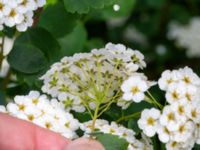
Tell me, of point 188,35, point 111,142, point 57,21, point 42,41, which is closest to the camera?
point 111,142

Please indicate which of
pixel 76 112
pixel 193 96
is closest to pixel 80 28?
pixel 76 112

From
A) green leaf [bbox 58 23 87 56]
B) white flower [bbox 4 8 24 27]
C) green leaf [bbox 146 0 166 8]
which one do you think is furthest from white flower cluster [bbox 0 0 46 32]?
green leaf [bbox 146 0 166 8]

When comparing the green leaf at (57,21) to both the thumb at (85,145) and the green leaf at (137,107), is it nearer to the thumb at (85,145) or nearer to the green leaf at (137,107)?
the green leaf at (137,107)

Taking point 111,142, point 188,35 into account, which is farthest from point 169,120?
point 188,35

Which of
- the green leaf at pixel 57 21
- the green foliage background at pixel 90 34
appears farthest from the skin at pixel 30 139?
the green leaf at pixel 57 21

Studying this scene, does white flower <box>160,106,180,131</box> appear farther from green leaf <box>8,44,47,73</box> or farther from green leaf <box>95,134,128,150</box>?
green leaf <box>8,44,47,73</box>

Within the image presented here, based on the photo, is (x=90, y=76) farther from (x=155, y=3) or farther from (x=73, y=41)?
(x=155, y=3)
